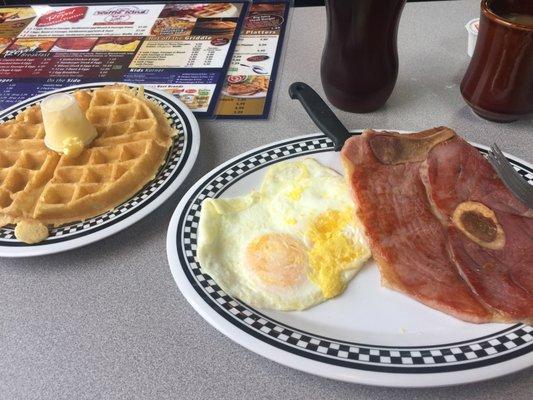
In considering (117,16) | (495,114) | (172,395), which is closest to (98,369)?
(172,395)

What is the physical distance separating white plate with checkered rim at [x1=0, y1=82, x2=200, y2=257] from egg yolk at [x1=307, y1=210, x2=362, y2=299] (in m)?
0.36

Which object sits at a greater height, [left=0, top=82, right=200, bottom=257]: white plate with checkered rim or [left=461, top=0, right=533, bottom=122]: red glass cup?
[left=461, top=0, right=533, bottom=122]: red glass cup

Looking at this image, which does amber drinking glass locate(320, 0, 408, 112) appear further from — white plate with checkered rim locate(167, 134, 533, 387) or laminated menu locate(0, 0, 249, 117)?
Answer: white plate with checkered rim locate(167, 134, 533, 387)

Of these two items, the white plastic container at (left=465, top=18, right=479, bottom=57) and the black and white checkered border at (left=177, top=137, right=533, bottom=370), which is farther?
the white plastic container at (left=465, top=18, right=479, bottom=57)

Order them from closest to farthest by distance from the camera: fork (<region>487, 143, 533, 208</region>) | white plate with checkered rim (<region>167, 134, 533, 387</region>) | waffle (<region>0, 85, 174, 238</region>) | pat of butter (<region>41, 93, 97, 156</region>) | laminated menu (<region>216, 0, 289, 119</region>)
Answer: white plate with checkered rim (<region>167, 134, 533, 387</region>) < fork (<region>487, 143, 533, 208</region>) < waffle (<region>0, 85, 174, 238</region>) < pat of butter (<region>41, 93, 97, 156</region>) < laminated menu (<region>216, 0, 289, 119</region>)

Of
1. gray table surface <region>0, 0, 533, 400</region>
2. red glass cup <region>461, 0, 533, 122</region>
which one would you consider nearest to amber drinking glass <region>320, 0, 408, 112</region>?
gray table surface <region>0, 0, 533, 400</region>

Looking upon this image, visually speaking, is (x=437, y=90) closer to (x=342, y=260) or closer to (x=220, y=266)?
(x=342, y=260)

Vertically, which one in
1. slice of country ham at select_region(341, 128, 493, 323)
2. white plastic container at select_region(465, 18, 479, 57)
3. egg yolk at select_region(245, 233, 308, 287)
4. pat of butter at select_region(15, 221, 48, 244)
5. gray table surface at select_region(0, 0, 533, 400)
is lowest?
gray table surface at select_region(0, 0, 533, 400)

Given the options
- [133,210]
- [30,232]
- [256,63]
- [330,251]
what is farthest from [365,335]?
[256,63]

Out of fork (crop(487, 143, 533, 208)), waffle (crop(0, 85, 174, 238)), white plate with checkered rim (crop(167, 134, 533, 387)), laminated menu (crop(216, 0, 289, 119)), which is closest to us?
white plate with checkered rim (crop(167, 134, 533, 387))

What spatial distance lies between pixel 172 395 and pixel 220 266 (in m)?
0.24

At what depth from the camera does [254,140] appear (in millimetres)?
1407

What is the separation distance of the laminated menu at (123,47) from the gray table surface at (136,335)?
40 centimetres

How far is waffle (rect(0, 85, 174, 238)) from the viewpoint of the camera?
3.73 feet
